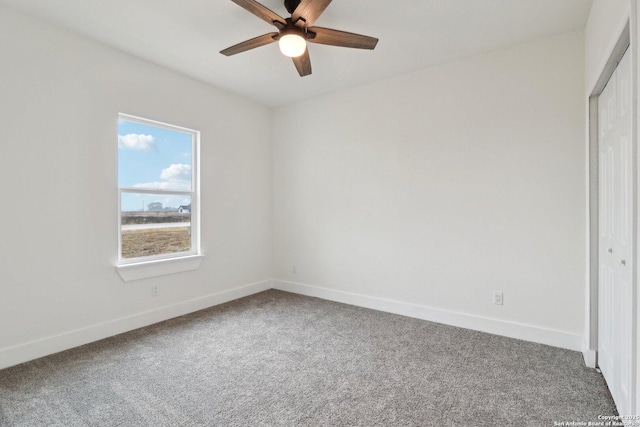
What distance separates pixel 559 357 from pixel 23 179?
4402 millimetres

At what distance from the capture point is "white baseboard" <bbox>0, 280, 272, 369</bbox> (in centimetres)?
241

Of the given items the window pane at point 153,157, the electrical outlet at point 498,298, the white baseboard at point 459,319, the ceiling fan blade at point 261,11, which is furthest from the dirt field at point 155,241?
the electrical outlet at point 498,298

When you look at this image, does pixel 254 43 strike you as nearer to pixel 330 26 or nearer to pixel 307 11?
pixel 307 11

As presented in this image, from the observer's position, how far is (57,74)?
2.62 m

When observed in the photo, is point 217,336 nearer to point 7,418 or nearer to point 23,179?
point 7,418

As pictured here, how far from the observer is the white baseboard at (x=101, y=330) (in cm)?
241

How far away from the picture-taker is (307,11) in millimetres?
2025

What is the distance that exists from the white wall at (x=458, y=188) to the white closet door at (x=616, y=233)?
442mm

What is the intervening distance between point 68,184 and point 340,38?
2.52m

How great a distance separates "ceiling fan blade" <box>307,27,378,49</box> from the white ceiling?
9.4 inches

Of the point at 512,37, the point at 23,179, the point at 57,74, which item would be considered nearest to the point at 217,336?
the point at 23,179

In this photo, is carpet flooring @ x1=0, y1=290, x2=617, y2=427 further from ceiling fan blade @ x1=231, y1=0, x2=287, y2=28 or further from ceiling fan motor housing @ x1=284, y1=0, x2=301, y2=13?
ceiling fan motor housing @ x1=284, y1=0, x2=301, y2=13

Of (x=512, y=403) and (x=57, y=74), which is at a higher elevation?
(x=57, y=74)

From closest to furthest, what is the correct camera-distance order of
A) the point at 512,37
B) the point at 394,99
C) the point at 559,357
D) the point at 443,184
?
the point at 559,357, the point at 512,37, the point at 443,184, the point at 394,99
